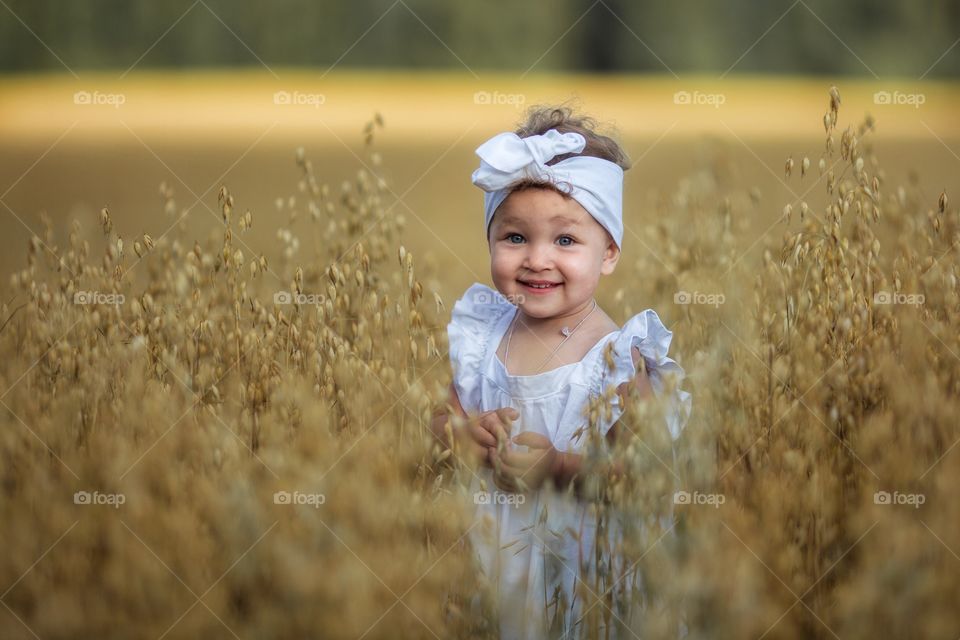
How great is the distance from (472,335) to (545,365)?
17cm

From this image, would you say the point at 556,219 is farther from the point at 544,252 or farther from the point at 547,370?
the point at 547,370

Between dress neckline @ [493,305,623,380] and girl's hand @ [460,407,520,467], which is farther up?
dress neckline @ [493,305,623,380]

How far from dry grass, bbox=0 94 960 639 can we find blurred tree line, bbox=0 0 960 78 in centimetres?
456

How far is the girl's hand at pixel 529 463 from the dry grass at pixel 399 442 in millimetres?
85

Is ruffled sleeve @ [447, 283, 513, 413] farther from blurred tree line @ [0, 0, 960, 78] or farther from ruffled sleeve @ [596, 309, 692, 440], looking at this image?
blurred tree line @ [0, 0, 960, 78]

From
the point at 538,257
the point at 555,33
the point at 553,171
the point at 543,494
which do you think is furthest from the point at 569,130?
the point at 555,33

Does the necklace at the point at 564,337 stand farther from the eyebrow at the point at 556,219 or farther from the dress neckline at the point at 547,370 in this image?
the eyebrow at the point at 556,219

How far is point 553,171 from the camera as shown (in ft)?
5.77

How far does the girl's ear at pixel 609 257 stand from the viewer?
1.86 meters

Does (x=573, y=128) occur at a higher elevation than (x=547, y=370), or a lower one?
higher

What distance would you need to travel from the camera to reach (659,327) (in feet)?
5.89

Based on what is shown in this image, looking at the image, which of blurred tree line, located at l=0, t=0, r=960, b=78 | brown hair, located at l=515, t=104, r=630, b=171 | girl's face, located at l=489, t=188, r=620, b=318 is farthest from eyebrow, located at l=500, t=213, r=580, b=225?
blurred tree line, located at l=0, t=0, r=960, b=78

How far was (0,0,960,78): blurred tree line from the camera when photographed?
21.0 feet

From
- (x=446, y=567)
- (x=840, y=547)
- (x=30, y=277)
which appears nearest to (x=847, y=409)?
(x=840, y=547)
